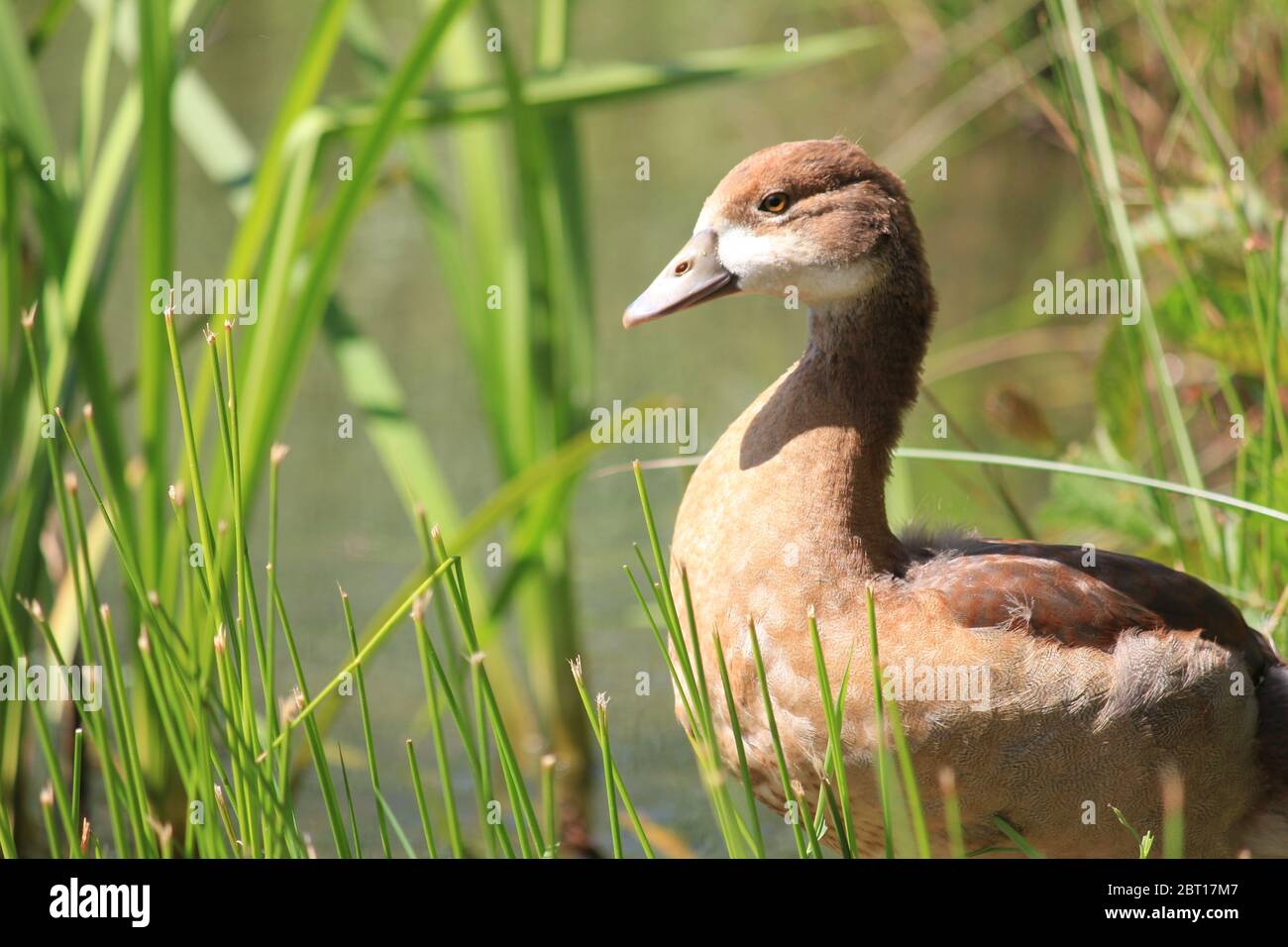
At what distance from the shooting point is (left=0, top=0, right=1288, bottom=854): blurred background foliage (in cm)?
A: 242

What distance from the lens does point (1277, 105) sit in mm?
4152

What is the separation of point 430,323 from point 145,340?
297 centimetres

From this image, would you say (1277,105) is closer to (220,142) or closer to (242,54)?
(220,142)

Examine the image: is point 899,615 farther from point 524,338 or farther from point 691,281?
point 524,338

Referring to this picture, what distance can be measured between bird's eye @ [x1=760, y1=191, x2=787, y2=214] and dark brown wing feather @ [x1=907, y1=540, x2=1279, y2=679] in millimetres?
522

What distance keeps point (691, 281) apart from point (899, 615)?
513mm

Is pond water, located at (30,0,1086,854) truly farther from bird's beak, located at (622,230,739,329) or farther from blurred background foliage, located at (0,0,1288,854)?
bird's beak, located at (622,230,739,329)

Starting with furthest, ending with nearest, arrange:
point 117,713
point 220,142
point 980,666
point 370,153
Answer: point 220,142 < point 370,153 < point 980,666 < point 117,713

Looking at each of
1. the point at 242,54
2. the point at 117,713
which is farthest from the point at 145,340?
the point at 242,54

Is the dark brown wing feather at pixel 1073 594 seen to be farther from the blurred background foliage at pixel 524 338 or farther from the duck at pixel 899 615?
the blurred background foliage at pixel 524 338

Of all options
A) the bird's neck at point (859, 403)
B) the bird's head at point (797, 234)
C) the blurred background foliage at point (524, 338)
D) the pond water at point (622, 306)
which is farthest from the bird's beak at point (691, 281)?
the pond water at point (622, 306)

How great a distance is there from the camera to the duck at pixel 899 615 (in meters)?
1.78

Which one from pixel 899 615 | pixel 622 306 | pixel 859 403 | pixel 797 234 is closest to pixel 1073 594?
pixel 899 615

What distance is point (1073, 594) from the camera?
1890 millimetres
